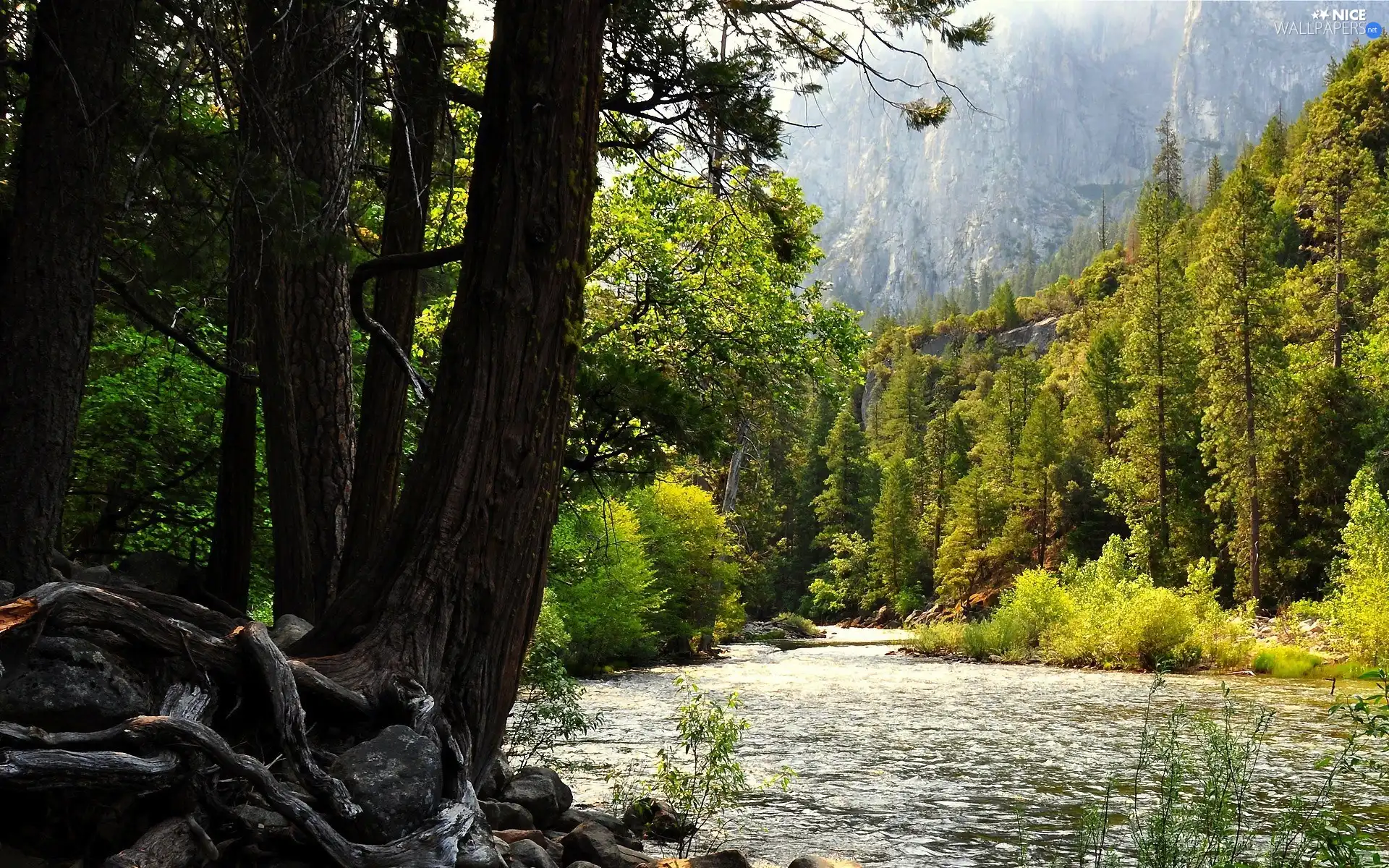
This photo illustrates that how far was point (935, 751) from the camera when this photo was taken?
1140 cm

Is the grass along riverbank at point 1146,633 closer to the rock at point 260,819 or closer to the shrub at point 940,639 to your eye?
the shrub at point 940,639

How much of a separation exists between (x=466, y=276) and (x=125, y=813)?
2.08 metres

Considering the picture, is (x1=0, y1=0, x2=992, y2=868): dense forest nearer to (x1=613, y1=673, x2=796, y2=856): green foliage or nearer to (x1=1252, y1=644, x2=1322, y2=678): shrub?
(x1=613, y1=673, x2=796, y2=856): green foliage

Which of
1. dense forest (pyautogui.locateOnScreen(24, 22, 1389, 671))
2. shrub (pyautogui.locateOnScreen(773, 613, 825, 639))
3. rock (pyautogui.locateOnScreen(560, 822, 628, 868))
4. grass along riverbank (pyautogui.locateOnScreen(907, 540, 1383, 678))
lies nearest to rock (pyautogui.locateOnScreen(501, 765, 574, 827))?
rock (pyautogui.locateOnScreen(560, 822, 628, 868))

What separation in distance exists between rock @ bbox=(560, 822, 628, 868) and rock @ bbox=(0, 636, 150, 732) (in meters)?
3.00

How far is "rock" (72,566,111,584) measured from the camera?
464 cm

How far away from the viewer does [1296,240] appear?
2109 inches

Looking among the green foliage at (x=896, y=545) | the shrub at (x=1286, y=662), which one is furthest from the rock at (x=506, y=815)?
the green foliage at (x=896, y=545)

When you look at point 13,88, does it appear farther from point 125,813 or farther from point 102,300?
point 125,813

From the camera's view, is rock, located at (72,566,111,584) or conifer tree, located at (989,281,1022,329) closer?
rock, located at (72,566,111,584)

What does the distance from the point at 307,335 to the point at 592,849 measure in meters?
3.51

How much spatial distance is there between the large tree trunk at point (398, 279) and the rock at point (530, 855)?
155cm

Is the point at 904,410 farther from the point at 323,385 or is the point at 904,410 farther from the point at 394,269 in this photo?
the point at 394,269

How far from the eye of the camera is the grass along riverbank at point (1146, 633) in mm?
20891
